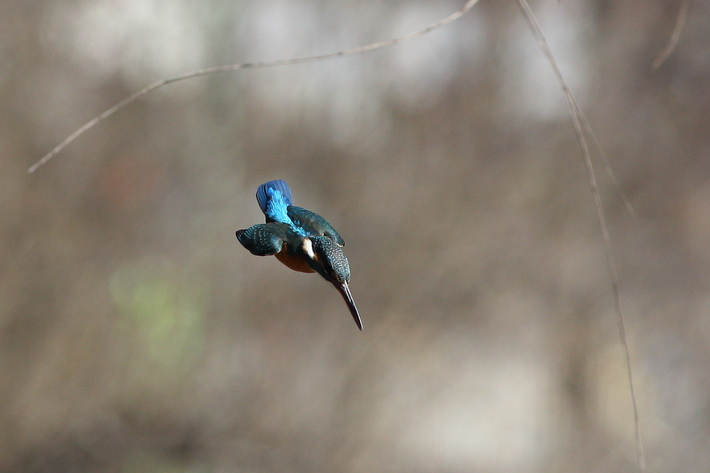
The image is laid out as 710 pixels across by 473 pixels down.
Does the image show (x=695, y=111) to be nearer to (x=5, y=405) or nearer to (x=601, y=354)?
(x=601, y=354)

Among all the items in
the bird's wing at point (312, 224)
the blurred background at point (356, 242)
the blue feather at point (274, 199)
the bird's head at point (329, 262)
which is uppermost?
the blurred background at point (356, 242)

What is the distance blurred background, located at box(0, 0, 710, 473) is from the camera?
68.0 inches

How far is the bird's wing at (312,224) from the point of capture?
339 mm

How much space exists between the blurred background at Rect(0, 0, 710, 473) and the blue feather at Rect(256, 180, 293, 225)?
1.39m

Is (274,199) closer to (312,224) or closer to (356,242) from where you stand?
(312,224)

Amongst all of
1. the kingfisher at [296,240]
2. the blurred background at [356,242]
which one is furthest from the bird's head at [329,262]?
the blurred background at [356,242]

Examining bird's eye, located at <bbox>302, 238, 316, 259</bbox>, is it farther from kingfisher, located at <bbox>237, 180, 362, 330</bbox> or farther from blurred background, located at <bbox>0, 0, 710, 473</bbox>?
blurred background, located at <bbox>0, 0, 710, 473</bbox>

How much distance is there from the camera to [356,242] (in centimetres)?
188

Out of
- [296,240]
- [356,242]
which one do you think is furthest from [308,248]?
[356,242]

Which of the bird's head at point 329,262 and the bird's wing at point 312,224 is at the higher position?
the bird's wing at point 312,224

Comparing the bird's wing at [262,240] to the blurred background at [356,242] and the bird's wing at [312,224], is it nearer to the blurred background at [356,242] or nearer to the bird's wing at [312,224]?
the bird's wing at [312,224]

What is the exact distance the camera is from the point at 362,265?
74.4 inches

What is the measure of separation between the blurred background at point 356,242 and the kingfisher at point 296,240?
1.39 metres

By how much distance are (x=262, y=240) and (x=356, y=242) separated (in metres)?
1.58
